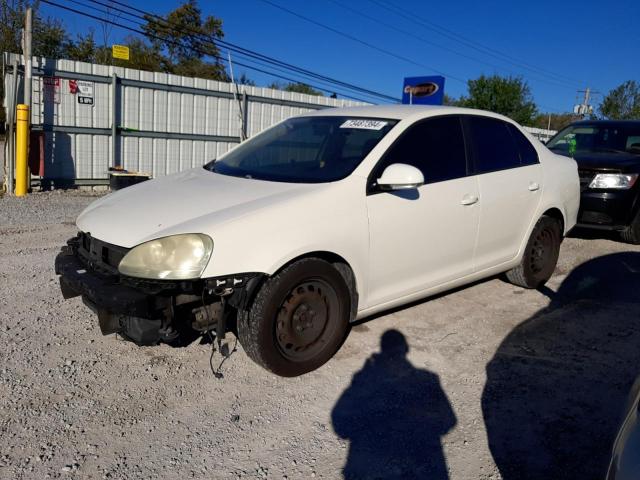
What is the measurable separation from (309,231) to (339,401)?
101 cm

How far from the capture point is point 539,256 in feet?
17.3

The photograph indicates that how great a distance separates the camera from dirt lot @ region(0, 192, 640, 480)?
263 centimetres

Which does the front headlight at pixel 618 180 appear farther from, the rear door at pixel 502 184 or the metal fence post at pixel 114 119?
the metal fence post at pixel 114 119

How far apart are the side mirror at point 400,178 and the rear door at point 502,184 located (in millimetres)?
1062

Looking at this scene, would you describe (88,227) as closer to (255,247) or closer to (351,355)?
(255,247)

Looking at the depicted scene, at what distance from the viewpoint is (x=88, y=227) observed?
3453 millimetres

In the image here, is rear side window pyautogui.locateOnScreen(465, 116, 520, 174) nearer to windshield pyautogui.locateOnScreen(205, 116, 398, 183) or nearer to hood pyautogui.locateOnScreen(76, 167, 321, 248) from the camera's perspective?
windshield pyautogui.locateOnScreen(205, 116, 398, 183)

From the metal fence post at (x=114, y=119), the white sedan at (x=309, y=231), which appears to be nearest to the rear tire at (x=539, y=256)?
the white sedan at (x=309, y=231)

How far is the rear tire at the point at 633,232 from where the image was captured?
7398mm

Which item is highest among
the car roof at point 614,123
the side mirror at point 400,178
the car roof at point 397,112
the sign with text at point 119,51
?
the sign with text at point 119,51

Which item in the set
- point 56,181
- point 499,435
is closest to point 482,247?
point 499,435

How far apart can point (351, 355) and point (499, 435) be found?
117 cm

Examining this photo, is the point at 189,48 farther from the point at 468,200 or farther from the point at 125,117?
the point at 468,200

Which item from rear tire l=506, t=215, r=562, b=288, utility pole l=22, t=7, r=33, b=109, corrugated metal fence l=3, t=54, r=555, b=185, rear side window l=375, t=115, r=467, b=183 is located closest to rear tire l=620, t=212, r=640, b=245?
rear tire l=506, t=215, r=562, b=288
